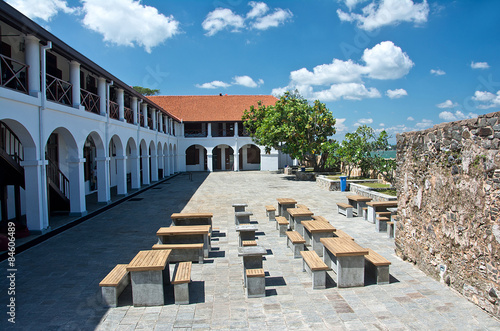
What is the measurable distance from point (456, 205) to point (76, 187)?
33.4 feet

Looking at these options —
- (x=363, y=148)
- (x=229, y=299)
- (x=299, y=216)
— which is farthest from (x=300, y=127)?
(x=229, y=299)

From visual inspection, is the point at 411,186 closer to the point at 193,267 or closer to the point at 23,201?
the point at 193,267

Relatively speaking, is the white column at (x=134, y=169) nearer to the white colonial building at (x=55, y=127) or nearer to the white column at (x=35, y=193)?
the white colonial building at (x=55, y=127)

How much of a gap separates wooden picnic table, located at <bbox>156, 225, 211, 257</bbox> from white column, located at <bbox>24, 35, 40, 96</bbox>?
497 centimetres

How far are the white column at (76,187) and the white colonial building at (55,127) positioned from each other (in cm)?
3

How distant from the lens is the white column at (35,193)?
8165 millimetres

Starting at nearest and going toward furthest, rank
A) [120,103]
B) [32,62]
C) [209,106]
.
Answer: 1. [32,62]
2. [120,103]
3. [209,106]

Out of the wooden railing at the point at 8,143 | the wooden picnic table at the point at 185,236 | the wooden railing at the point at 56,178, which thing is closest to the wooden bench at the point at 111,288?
the wooden picnic table at the point at 185,236

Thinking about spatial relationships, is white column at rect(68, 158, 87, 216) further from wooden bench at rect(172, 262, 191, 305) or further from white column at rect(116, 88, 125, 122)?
wooden bench at rect(172, 262, 191, 305)

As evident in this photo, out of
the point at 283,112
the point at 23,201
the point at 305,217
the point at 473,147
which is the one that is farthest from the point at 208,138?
the point at 473,147

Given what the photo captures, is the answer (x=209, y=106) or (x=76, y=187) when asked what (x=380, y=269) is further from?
(x=209, y=106)

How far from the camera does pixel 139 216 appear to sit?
10.9 meters

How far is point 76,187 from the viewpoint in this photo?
1045 centimetres

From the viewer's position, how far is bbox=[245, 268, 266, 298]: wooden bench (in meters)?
4.68
